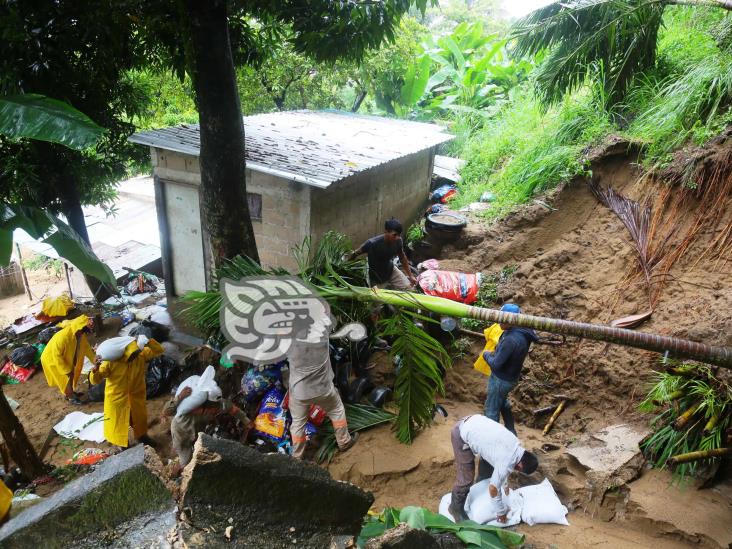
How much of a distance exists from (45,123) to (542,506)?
15.3 ft

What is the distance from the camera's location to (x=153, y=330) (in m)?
7.04

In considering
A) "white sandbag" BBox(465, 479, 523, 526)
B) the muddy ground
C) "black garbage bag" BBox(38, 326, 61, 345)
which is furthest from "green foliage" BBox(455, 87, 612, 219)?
"black garbage bag" BBox(38, 326, 61, 345)

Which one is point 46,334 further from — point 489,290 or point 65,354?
point 489,290

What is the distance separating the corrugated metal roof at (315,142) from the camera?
19.7 ft

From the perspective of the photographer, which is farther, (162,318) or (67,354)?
(162,318)

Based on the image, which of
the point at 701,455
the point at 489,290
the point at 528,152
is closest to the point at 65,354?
the point at 489,290

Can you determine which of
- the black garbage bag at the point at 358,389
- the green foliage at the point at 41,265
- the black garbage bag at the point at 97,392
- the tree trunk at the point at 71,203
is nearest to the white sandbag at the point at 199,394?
the black garbage bag at the point at 358,389

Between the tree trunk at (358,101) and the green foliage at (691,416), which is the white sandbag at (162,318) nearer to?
the green foliage at (691,416)

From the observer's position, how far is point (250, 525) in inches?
56.1

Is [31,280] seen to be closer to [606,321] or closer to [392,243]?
[392,243]

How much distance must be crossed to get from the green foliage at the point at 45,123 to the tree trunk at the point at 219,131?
1.53 m

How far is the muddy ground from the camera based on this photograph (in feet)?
11.0

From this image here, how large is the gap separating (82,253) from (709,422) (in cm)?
496

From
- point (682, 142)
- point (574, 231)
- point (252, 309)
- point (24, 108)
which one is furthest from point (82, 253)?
point (682, 142)
